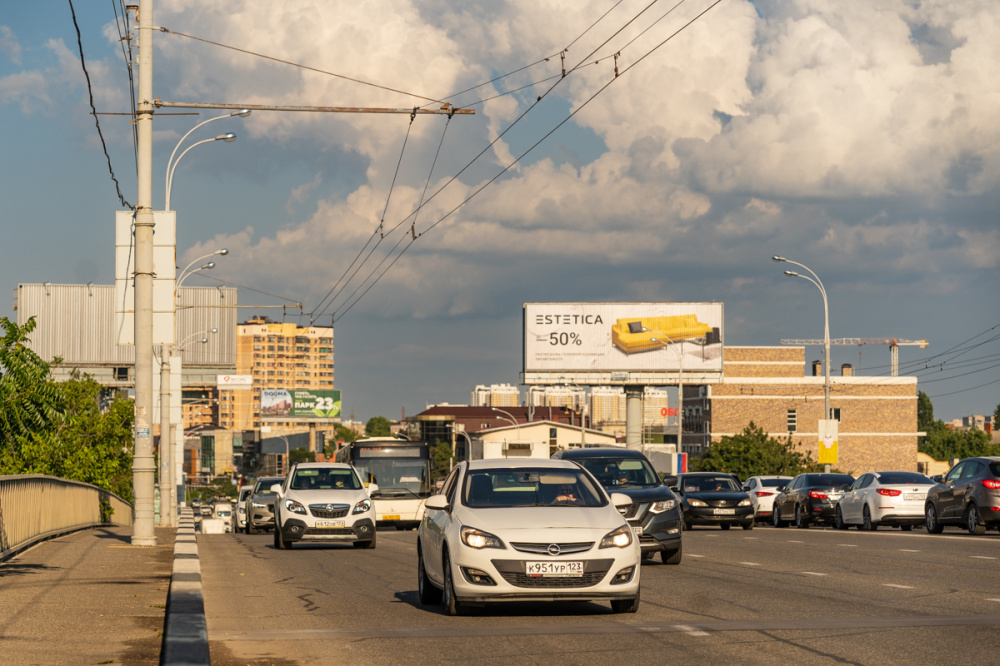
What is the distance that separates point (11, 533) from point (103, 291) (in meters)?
70.1

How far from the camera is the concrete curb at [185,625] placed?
814 centimetres

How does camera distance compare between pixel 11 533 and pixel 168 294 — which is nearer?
pixel 11 533

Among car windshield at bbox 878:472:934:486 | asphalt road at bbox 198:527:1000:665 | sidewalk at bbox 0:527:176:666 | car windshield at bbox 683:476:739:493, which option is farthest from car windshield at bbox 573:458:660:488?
car windshield at bbox 683:476:739:493

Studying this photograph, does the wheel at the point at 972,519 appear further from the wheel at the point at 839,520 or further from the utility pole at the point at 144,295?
the utility pole at the point at 144,295

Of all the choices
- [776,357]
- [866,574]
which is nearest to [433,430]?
[776,357]

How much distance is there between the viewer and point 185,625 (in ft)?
31.2

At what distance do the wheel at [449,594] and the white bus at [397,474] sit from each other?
26474 mm

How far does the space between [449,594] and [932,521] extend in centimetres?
1827

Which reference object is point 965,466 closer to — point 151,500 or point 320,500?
point 320,500

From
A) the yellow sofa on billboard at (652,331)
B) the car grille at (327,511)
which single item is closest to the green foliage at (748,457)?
the yellow sofa on billboard at (652,331)

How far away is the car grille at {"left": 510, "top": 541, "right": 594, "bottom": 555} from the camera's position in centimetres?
1105

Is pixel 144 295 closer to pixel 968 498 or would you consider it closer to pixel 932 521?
pixel 968 498

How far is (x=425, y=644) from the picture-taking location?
9.89m

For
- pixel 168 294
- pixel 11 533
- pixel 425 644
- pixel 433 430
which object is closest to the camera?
pixel 425 644
